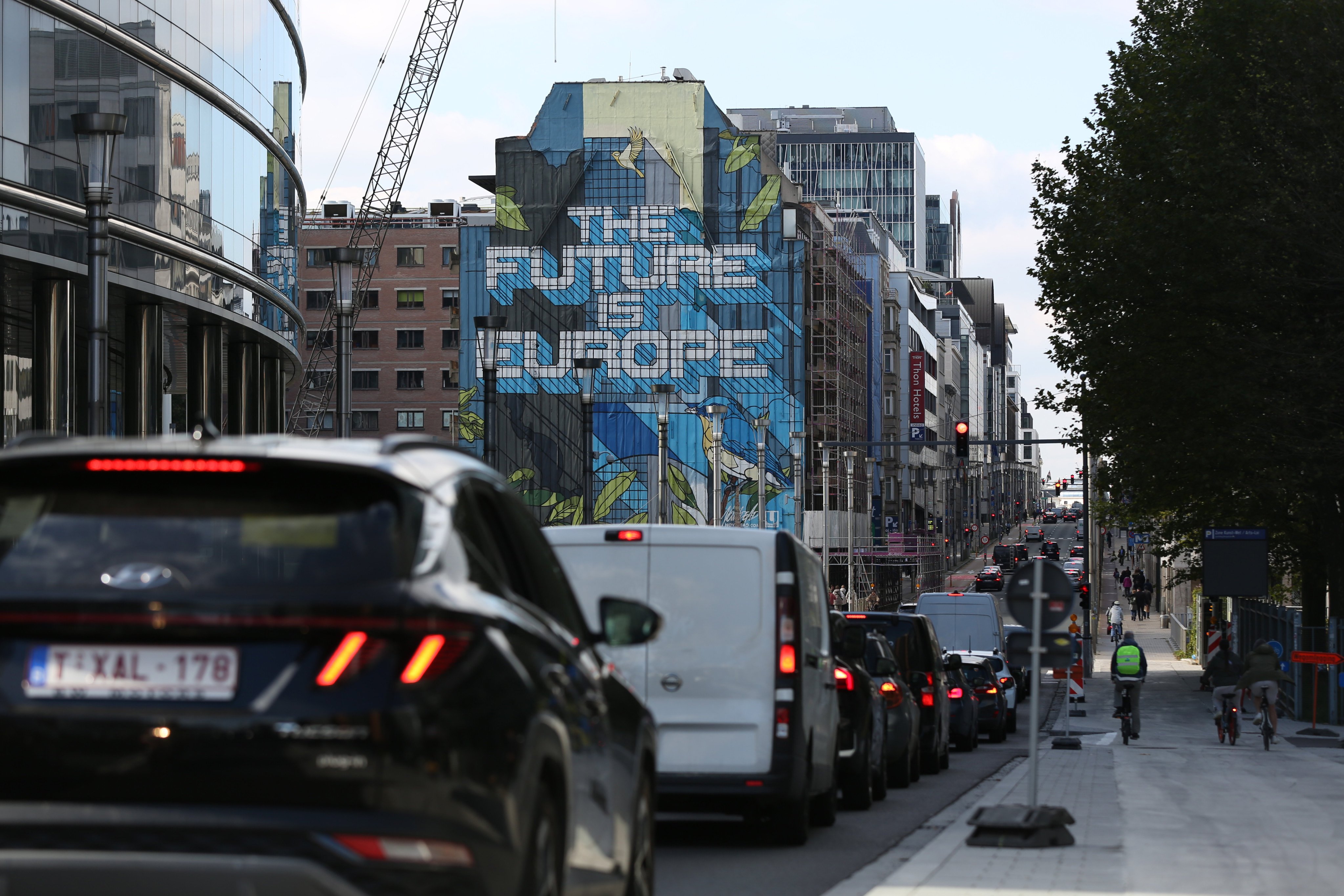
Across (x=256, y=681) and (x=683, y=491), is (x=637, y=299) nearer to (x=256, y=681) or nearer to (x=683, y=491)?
(x=683, y=491)

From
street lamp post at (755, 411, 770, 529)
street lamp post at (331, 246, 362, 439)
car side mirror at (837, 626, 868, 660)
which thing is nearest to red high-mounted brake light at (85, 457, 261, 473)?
car side mirror at (837, 626, 868, 660)

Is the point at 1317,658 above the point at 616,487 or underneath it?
underneath

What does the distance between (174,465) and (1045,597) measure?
9493 millimetres

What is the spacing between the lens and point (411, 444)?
18.0ft

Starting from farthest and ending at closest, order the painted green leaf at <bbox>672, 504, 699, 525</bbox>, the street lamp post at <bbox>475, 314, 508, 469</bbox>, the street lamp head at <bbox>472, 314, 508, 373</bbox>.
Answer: the painted green leaf at <bbox>672, 504, 699, 525</bbox>
the street lamp head at <bbox>472, 314, 508, 373</bbox>
the street lamp post at <bbox>475, 314, 508, 469</bbox>

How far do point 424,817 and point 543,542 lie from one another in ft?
6.84

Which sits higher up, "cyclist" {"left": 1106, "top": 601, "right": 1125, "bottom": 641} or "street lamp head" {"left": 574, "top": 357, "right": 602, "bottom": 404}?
"street lamp head" {"left": 574, "top": 357, "right": 602, "bottom": 404}

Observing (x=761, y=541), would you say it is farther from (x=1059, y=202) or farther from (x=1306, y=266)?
(x=1059, y=202)

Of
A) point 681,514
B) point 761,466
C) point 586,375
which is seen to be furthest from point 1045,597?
point 681,514

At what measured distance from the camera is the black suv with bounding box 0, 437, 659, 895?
454 cm

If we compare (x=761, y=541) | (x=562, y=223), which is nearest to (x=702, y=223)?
(x=562, y=223)

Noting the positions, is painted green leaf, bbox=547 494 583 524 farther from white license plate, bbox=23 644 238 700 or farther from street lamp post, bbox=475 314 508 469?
white license plate, bbox=23 644 238 700

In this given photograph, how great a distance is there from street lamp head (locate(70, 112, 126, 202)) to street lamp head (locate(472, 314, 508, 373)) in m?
15.1

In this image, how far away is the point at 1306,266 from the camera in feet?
115
